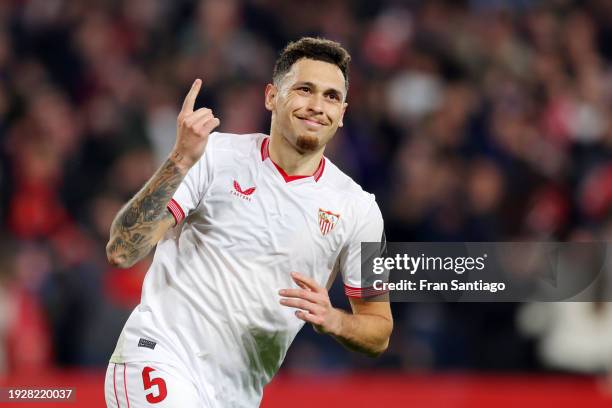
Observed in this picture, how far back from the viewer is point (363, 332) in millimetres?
4582

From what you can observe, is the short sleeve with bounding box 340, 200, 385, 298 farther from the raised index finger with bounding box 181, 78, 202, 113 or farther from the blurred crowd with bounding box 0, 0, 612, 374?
the blurred crowd with bounding box 0, 0, 612, 374

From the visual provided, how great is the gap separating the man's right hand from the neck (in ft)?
1.96

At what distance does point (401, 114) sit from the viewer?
404 inches

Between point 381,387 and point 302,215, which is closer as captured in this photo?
point 302,215

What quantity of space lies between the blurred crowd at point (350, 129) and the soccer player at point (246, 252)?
316 cm

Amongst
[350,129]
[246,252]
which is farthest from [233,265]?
[350,129]

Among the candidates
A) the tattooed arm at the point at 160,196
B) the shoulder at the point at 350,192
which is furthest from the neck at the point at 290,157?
the tattooed arm at the point at 160,196

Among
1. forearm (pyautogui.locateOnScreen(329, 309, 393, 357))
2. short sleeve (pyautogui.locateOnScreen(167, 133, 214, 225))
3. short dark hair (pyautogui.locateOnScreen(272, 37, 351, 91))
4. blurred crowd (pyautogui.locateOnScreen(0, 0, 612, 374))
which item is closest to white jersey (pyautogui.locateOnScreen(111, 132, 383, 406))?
short sleeve (pyautogui.locateOnScreen(167, 133, 214, 225))

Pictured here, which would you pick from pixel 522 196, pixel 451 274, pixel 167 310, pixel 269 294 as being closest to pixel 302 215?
pixel 269 294

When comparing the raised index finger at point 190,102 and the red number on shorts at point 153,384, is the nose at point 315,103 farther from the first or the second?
the red number on shorts at point 153,384

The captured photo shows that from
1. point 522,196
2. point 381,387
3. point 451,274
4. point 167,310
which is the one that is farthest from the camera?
point 522,196

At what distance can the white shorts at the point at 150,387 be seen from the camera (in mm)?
4313

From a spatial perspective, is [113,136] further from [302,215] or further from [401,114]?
[302,215]

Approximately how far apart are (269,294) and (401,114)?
592cm
